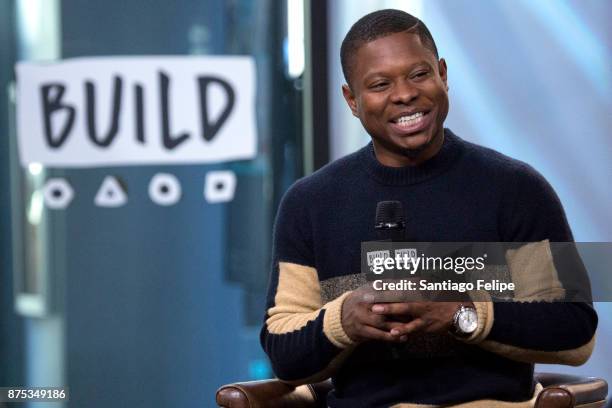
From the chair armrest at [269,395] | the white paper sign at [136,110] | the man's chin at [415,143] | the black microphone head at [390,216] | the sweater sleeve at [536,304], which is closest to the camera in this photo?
the black microphone head at [390,216]

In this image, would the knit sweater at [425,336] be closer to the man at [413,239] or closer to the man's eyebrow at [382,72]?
the man at [413,239]

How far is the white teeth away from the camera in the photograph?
6.95ft

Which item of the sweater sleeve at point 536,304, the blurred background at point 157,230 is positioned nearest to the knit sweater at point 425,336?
the sweater sleeve at point 536,304

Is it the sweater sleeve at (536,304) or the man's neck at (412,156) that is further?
the man's neck at (412,156)

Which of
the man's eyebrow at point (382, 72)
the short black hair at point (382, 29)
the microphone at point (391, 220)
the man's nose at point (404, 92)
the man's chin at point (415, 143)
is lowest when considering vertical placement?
the microphone at point (391, 220)

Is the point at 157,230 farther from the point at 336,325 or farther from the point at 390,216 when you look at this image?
the point at 390,216

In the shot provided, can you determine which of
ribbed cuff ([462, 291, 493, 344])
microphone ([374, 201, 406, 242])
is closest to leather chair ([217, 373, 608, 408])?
ribbed cuff ([462, 291, 493, 344])

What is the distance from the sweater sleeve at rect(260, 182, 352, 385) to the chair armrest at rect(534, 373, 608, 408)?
1.34ft

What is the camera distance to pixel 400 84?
83.0 inches

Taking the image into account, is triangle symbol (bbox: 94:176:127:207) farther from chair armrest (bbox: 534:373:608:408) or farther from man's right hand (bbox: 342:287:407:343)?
man's right hand (bbox: 342:287:407:343)

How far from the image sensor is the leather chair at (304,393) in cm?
212

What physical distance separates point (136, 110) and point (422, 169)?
84.4 inches

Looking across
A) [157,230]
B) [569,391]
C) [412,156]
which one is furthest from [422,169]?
[157,230]

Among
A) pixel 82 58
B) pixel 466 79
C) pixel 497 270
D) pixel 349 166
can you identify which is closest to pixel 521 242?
pixel 497 270
